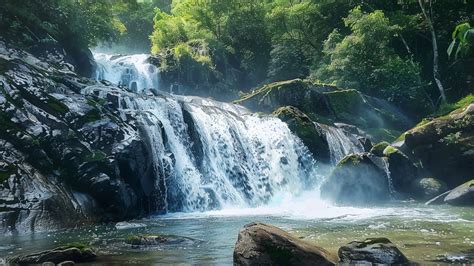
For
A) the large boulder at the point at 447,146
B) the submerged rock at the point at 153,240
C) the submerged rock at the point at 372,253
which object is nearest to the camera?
the submerged rock at the point at 372,253

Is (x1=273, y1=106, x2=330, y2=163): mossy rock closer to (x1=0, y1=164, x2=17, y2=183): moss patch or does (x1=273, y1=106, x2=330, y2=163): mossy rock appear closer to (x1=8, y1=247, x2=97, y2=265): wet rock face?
(x1=0, y1=164, x2=17, y2=183): moss patch

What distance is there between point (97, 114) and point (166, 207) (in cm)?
457

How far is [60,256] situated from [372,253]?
5.84 m

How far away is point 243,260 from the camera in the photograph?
874 centimetres

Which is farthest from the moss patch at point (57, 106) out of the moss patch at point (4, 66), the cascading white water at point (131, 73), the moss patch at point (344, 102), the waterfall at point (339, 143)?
the moss patch at point (344, 102)

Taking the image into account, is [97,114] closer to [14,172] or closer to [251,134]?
[14,172]

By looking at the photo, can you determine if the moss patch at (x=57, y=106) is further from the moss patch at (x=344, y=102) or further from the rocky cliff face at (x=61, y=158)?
the moss patch at (x=344, y=102)

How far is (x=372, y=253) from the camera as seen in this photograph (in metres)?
8.87

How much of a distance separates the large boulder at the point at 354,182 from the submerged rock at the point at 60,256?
1475 centimetres

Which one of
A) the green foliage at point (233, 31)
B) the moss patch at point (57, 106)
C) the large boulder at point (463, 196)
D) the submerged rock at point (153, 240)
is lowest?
the submerged rock at point (153, 240)

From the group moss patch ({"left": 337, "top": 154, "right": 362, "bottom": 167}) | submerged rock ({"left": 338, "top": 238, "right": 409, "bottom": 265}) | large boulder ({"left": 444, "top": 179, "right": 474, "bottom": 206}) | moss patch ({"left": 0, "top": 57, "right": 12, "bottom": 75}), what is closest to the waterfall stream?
moss patch ({"left": 337, "top": 154, "right": 362, "bottom": 167})

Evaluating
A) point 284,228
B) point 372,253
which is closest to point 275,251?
point 372,253

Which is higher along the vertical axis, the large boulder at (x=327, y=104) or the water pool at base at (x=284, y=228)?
the large boulder at (x=327, y=104)

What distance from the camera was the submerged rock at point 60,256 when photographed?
9062 millimetres
